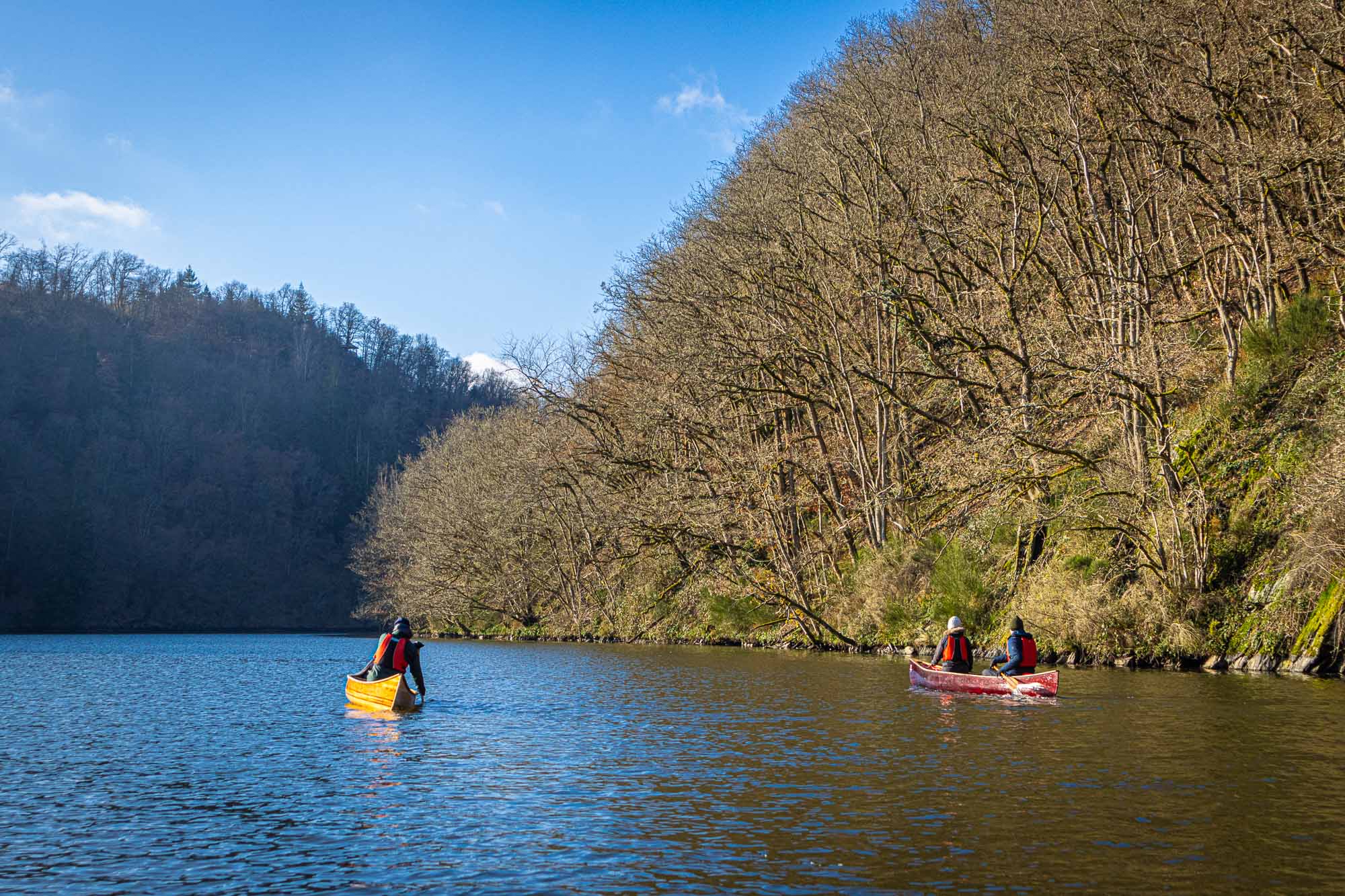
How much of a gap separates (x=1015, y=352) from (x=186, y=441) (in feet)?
329

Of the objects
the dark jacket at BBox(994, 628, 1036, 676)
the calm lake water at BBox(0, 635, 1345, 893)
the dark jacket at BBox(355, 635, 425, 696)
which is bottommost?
the calm lake water at BBox(0, 635, 1345, 893)

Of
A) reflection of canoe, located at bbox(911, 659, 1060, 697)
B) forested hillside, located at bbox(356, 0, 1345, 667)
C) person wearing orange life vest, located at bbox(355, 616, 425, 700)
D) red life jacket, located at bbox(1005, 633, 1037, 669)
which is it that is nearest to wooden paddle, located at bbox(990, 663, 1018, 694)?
reflection of canoe, located at bbox(911, 659, 1060, 697)

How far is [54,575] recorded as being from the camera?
8162 cm

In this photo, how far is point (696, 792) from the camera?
1131 cm

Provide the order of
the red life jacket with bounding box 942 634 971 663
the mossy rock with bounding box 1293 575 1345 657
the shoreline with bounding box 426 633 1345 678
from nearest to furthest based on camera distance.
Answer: the mossy rock with bounding box 1293 575 1345 657
the shoreline with bounding box 426 633 1345 678
the red life jacket with bounding box 942 634 971 663

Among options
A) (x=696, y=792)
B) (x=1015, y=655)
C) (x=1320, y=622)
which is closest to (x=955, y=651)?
(x=1015, y=655)

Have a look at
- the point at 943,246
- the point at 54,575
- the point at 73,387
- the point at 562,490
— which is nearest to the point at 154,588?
the point at 54,575

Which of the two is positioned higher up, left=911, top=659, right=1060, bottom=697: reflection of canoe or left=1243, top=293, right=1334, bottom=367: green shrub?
left=1243, top=293, right=1334, bottom=367: green shrub

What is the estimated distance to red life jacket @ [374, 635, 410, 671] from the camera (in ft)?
64.4

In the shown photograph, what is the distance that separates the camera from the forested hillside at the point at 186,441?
86812 millimetres

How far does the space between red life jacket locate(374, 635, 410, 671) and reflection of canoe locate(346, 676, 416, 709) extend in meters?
0.36

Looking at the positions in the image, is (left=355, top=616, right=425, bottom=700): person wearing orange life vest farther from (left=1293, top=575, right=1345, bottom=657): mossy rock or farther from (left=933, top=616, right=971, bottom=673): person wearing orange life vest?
(left=1293, top=575, right=1345, bottom=657): mossy rock

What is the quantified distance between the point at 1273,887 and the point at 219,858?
25.7ft

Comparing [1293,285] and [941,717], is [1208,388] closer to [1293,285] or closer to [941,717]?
[1293,285]
